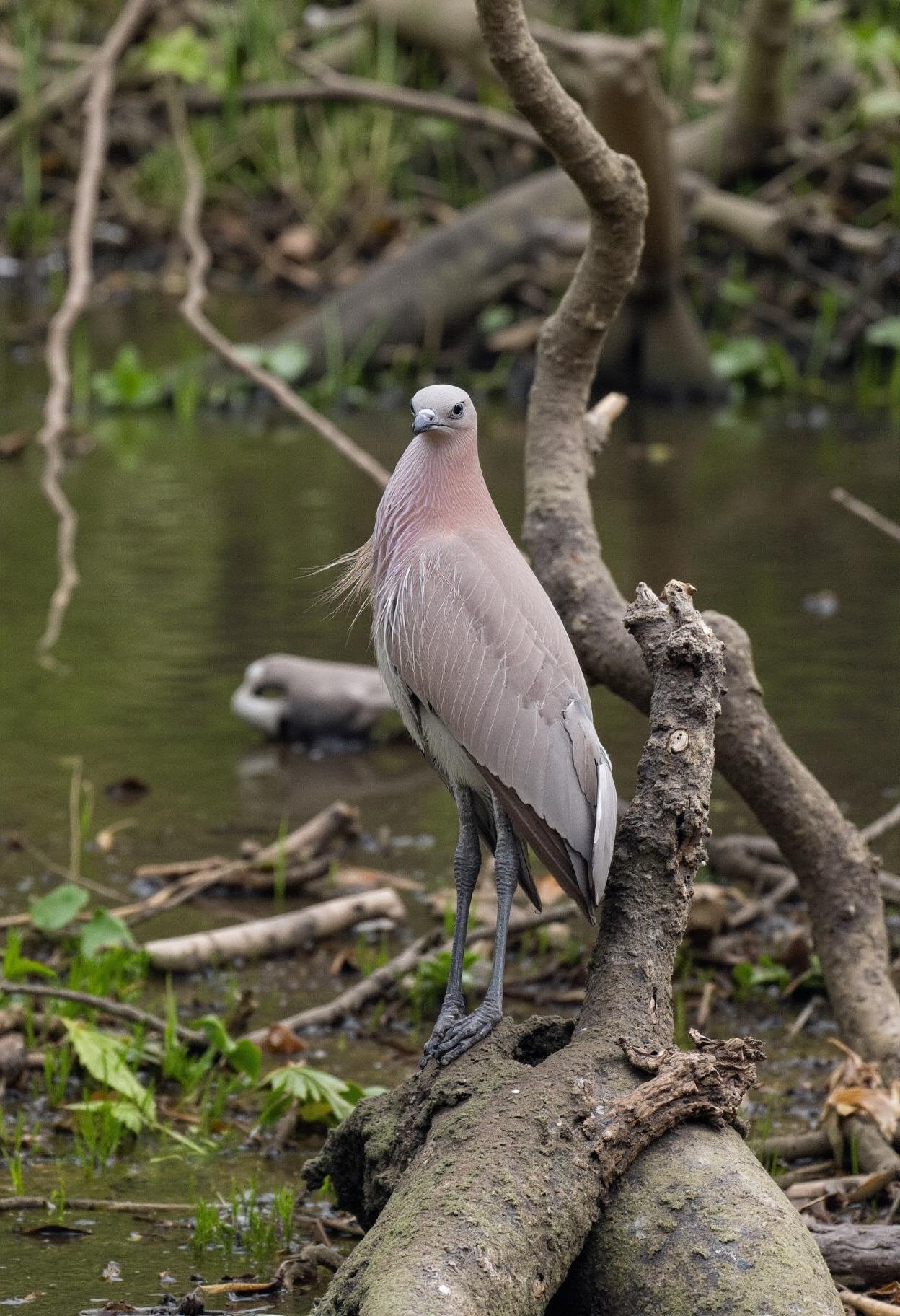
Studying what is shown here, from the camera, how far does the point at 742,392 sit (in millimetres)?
12438

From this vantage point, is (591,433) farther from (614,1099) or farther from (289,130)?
(289,130)

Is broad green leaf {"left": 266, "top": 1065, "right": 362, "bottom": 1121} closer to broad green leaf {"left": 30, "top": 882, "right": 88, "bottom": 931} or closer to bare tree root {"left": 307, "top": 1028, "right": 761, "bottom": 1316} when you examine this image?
bare tree root {"left": 307, "top": 1028, "right": 761, "bottom": 1316}

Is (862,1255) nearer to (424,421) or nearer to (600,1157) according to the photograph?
(600,1157)

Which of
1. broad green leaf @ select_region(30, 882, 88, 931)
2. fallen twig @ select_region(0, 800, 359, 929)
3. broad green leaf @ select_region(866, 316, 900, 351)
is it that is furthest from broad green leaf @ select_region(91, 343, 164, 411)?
broad green leaf @ select_region(30, 882, 88, 931)

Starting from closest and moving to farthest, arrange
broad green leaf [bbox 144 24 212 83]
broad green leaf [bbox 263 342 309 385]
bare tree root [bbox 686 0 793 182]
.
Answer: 1. broad green leaf [bbox 144 24 212 83]
2. broad green leaf [bbox 263 342 309 385]
3. bare tree root [bbox 686 0 793 182]

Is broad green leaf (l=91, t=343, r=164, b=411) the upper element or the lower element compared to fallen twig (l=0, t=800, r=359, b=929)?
upper

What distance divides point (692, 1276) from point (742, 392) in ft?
33.9

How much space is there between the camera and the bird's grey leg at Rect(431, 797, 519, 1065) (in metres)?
3.03

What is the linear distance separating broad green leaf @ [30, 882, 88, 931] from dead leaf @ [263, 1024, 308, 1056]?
598 mm

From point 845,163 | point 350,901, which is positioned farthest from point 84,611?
point 845,163

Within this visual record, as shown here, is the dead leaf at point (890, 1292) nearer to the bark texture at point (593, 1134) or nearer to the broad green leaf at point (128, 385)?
the bark texture at point (593, 1134)

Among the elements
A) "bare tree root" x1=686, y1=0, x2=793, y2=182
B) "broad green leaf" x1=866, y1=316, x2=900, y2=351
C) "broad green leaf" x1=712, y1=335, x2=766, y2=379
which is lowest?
"broad green leaf" x1=712, y1=335, x2=766, y2=379

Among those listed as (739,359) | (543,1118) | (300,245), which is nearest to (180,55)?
(739,359)

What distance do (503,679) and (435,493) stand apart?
1.12 feet
